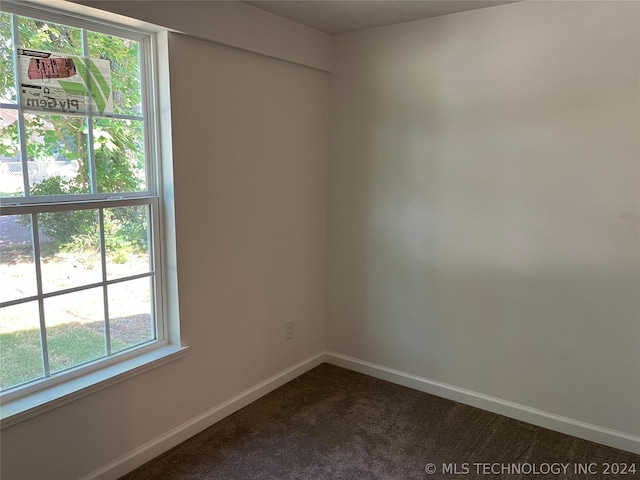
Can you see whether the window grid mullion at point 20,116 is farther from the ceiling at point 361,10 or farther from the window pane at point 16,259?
the ceiling at point 361,10

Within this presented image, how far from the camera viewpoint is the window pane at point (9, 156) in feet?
5.76

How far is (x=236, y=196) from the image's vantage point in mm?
2561

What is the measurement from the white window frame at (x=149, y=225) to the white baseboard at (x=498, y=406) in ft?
4.23

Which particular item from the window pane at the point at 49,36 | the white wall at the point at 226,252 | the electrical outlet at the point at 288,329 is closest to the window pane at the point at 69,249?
the white wall at the point at 226,252

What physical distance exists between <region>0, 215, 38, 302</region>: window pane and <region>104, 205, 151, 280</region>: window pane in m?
0.31

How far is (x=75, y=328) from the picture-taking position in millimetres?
2027

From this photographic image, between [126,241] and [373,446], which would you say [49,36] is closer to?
[126,241]

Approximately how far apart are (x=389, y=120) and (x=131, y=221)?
158 centimetres

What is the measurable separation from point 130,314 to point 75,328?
260 millimetres

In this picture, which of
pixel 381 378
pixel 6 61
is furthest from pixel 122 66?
pixel 381 378

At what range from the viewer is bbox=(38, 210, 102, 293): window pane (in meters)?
1.90

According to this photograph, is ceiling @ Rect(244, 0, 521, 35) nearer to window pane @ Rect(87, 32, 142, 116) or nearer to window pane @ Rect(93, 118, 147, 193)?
window pane @ Rect(87, 32, 142, 116)

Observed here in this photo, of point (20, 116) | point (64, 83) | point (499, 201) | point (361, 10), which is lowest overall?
point (499, 201)

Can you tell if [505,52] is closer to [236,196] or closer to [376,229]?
[376,229]
